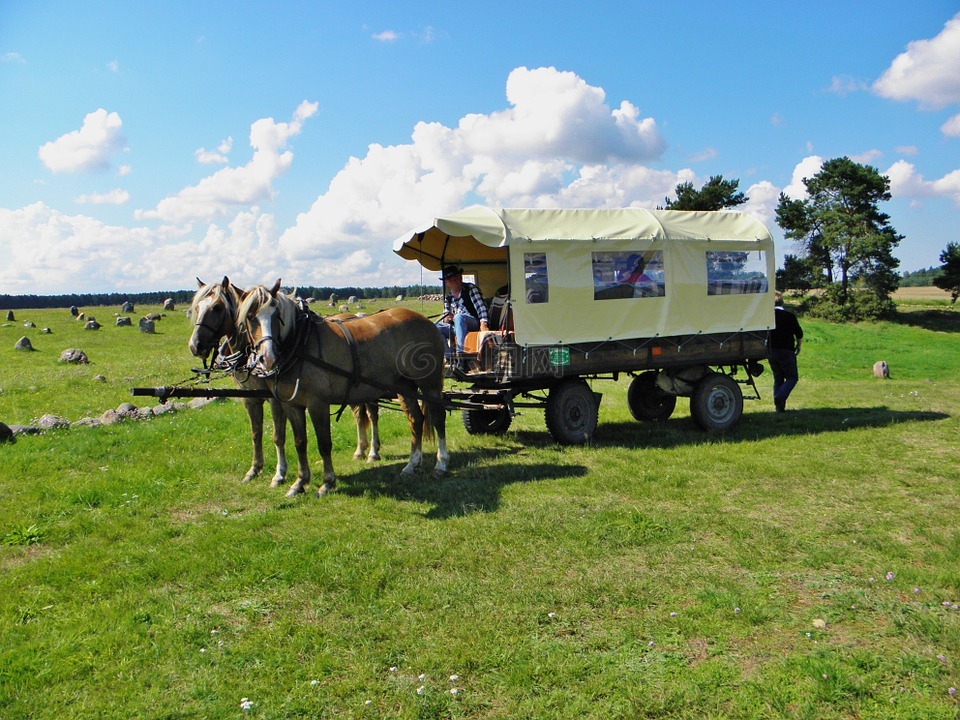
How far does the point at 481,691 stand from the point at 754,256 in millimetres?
9773

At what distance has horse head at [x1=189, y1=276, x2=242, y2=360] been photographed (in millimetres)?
7637

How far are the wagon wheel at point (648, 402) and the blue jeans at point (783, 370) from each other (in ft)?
6.99

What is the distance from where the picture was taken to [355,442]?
36.6 ft

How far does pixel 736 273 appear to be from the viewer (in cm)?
1152

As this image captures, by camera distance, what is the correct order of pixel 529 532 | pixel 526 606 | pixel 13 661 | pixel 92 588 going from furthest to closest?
pixel 529 532, pixel 92 588, pixel 526 606, pixel 13 661

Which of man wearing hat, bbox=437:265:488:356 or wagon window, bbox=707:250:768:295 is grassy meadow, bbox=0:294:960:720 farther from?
wagon window, bbox=707:250:768:295

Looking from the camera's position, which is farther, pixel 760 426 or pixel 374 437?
pixel 760 426

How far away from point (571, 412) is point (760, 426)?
3803 millimetres

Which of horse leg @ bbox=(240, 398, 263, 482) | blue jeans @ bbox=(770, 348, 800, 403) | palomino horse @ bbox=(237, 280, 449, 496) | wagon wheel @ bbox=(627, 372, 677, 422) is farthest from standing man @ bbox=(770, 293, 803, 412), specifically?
horse leg @ bbox=(240, 398, 263, 482)

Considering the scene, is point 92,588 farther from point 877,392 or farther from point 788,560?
point 877,392

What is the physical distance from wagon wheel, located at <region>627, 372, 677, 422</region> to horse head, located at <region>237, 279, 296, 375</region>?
721 cm

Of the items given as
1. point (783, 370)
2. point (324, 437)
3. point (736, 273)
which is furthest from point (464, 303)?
point (783, 370)

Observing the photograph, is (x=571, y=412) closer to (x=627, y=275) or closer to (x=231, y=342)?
(x=627, y=275)

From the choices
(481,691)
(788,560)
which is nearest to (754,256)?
(788,560)
